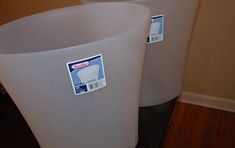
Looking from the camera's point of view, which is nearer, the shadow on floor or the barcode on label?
the barcode on label

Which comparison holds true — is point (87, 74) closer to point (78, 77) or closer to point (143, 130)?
point (78, 77)

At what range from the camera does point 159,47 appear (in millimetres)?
596

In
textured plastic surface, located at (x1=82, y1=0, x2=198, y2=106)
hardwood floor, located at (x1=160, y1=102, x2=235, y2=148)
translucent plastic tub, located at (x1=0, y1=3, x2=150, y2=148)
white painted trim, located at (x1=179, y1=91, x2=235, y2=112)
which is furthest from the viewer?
white painted trim, located at (x1=179, y1=91, x2=235, y2=112)

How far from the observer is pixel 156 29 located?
56 centimetres

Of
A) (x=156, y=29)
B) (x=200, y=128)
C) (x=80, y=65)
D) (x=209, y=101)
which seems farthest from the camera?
(x=209, y=101)

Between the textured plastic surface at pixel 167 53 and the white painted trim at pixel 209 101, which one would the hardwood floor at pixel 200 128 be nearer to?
the white painted trim at pixel 209 101

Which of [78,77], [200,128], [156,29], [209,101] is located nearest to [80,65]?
[78,77]

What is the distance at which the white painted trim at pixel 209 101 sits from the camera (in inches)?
57.1

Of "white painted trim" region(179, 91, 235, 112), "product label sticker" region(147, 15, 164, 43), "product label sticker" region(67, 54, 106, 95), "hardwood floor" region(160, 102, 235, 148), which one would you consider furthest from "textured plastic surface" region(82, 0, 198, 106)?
"white painted trim" region(179, 91, 235, 112)

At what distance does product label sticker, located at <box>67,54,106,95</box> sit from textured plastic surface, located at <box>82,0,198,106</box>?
22 cm

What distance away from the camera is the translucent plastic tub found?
14.5 inches

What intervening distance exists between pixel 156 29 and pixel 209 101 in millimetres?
1071

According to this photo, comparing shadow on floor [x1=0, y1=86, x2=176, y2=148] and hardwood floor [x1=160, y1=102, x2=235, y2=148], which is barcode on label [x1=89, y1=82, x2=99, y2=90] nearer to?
shadow on floor [x1=0, y1=86, x2=176, y2=148]

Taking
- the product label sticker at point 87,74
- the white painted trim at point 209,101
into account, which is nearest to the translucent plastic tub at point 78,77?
the product label sticker at point 87,74
